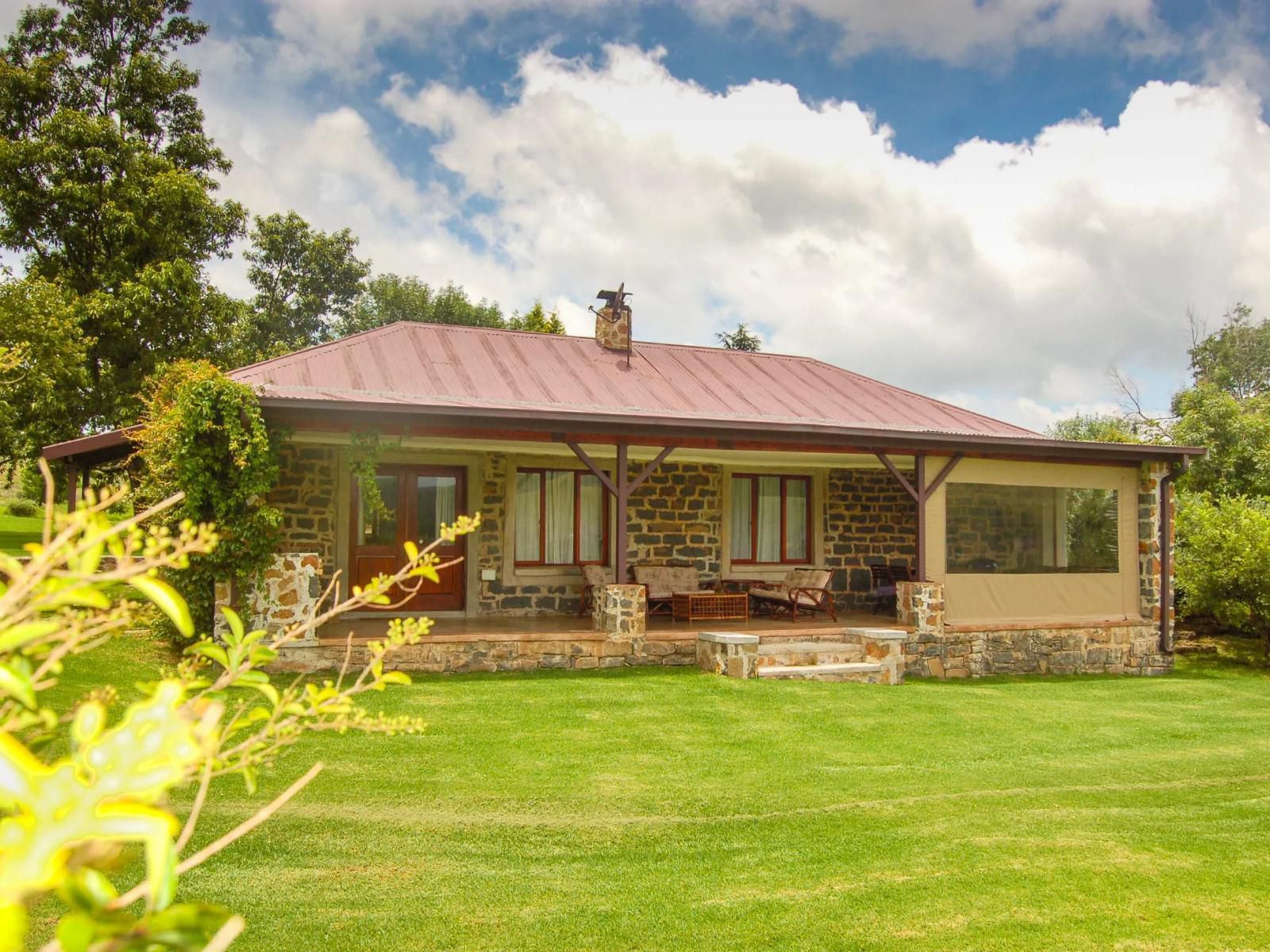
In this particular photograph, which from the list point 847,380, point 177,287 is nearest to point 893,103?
point 847,380

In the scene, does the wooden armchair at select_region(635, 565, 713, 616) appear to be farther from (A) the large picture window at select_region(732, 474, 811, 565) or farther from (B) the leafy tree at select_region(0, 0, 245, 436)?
(B) the leafy tree at select_region(0, 0, 245, 436)

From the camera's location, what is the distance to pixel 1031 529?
13.9m

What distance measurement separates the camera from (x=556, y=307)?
28469 millimetres

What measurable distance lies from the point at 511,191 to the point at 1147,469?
1502cm

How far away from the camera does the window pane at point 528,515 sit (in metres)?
12.6

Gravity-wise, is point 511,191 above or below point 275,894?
above

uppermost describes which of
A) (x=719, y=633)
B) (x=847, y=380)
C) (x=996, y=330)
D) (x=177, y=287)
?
(x=996, y=330)

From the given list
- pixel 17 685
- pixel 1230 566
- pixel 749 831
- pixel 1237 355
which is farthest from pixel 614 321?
pixel 1237 355

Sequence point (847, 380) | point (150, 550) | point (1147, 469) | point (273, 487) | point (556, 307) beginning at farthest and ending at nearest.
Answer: point (556, 307)
point (847, 380)
point (1147, 469)
point (273, 487)
point (150, 550)

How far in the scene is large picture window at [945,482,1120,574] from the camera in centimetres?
1294

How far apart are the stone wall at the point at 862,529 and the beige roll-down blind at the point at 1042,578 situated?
238 centimetres

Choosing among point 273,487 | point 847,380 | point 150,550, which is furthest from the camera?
point 847,380

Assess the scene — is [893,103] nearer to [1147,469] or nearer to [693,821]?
[1147,469]

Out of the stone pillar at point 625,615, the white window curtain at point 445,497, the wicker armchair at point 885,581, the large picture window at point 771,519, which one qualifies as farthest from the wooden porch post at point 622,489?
the wicker armchair at point 885,581
